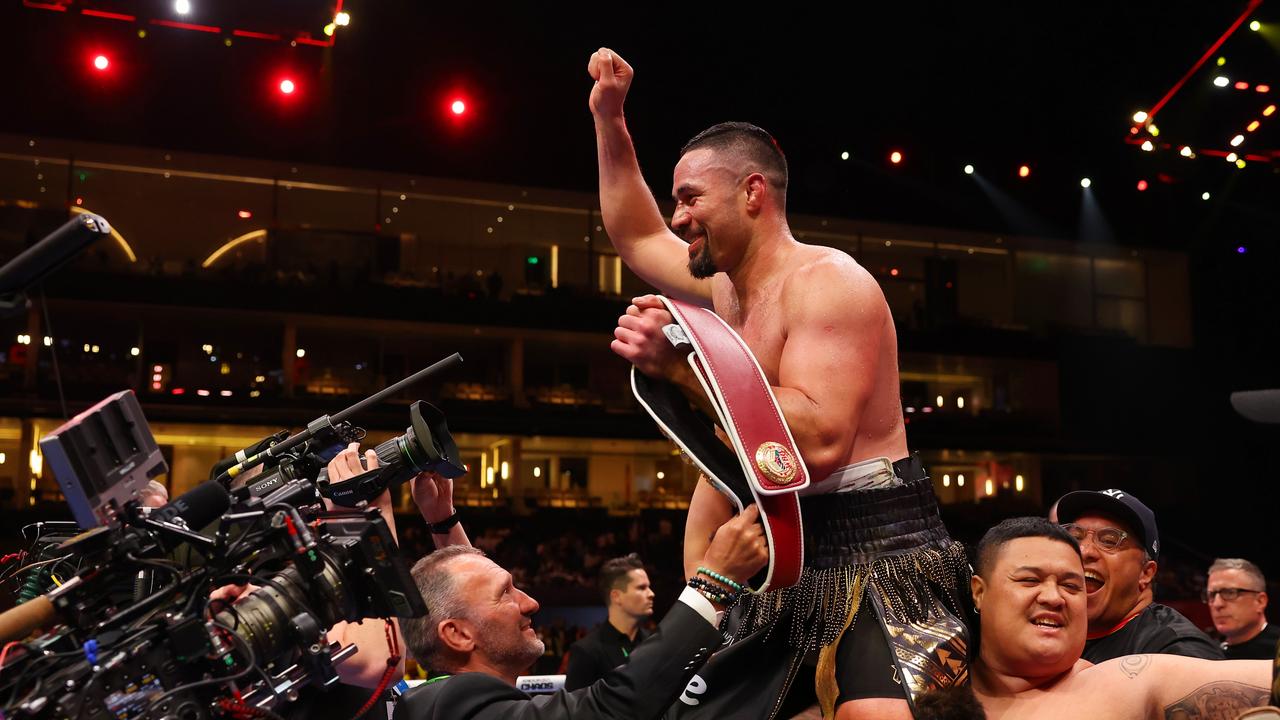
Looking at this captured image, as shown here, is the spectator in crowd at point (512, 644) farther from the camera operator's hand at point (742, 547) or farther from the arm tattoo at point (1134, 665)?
the arm tattoo at point (1134, 665)

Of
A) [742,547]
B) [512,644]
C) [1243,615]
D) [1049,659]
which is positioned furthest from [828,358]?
[1243,615]

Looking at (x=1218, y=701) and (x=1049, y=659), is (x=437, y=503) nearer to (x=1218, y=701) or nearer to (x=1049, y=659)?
(x=1049, y=659)

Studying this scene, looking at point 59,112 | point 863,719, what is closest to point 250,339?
point 59,112

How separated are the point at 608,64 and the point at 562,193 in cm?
1466

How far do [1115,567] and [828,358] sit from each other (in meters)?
1.48

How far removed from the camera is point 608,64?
240 cm

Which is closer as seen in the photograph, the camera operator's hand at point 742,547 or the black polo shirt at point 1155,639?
the camera operator's hand at point 742,547

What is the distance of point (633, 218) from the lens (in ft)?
8.72

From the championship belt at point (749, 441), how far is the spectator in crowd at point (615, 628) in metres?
3.41

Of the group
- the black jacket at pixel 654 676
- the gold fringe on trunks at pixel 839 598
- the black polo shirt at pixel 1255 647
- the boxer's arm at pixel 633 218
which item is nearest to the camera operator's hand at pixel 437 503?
the boxer's arm at pixel 633 218

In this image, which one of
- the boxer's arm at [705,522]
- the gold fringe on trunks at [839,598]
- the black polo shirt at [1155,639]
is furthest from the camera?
the black polo shirt at [1155,639]

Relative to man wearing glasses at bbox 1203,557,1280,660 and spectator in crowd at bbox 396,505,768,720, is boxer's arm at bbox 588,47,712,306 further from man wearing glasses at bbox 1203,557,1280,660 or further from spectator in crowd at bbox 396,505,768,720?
man wearing glasses at bbox 1203,557,1280,660

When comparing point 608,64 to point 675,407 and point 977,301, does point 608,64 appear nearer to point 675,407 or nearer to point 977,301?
point 675,407

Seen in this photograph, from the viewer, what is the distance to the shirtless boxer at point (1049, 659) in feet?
6.83
